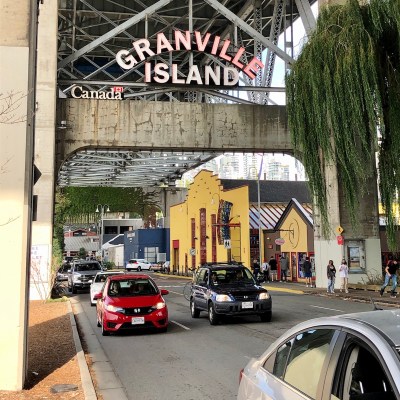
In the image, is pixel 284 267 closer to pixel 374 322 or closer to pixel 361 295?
pixel 361 295

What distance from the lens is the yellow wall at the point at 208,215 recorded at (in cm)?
4431

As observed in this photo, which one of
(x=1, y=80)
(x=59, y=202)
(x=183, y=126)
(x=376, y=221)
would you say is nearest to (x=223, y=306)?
(x=1, y=80)

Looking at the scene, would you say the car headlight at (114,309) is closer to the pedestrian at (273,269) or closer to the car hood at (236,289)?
the car hood at (236,289)

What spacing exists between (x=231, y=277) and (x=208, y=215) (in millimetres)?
36048

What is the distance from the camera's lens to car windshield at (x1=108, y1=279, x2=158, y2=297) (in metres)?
13.6

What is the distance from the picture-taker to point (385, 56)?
1488cm

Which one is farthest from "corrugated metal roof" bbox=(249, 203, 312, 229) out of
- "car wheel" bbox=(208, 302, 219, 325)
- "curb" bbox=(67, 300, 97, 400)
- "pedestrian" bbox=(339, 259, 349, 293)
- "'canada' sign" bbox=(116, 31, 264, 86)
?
"curb" bbox=(67, 300, 97, 400)

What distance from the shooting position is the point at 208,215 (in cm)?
5166

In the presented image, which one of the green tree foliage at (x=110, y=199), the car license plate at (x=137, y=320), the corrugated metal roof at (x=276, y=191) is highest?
the green tree foliage at (x=110, y=199)

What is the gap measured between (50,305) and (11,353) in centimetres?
1409

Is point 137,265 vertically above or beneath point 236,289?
beneath

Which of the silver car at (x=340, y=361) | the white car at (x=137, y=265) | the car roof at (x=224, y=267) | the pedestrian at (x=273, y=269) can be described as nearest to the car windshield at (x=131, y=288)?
the car roof at (x=224, y=267)

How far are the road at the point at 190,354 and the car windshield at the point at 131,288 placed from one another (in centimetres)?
108

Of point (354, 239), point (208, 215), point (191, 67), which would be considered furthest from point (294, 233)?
point (191, 67)
